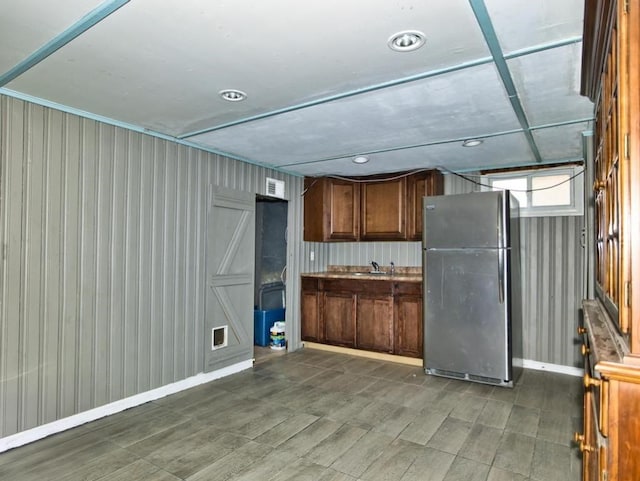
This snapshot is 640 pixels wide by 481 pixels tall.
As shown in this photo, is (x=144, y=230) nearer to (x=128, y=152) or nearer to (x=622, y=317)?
(x=128, y=152)

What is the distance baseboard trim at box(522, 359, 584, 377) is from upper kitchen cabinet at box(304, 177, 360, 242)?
8.02ft

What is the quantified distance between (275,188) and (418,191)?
172cm

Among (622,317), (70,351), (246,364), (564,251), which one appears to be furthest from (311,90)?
(564,251)

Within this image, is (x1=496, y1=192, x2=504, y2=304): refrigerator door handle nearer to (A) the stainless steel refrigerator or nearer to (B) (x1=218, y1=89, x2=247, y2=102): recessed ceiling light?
(A) the stainless steel refrigerator

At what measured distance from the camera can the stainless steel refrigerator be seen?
3727 mm

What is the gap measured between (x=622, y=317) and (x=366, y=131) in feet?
8.04

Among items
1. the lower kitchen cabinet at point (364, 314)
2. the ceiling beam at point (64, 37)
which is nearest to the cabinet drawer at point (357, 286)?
the lower kitchen cabinet at point (364, 314)

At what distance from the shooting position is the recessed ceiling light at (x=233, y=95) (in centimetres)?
248

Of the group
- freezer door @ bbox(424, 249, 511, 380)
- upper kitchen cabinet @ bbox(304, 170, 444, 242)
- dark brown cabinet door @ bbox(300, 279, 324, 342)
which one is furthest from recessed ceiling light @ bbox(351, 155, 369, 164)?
dark brown cabinet door @ bbox(300, 279, 324, 342)

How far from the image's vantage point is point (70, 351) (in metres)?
2.85

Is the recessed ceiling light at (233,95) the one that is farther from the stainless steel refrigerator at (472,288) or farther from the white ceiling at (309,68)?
the stainless steel refrigerator at (472,288)

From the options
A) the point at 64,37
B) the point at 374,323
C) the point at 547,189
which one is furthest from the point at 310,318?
the point at 64,37

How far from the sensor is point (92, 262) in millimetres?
3002

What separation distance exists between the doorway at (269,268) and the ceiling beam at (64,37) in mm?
3199
